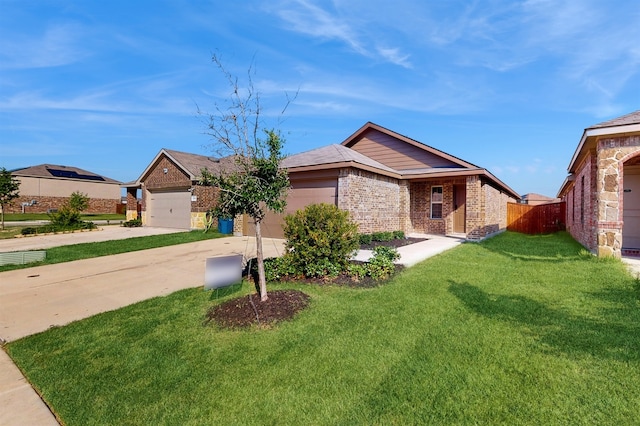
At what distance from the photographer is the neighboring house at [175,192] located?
60.8 ft

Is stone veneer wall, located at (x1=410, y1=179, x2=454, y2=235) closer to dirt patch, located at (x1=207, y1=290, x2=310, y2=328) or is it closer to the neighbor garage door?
dirt patch, located at (x1=207, y1=290, x2=310, y2=328)

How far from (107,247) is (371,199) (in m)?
10.6

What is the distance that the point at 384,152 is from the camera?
619 inches

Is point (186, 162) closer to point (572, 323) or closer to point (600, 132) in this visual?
point (600, 132)

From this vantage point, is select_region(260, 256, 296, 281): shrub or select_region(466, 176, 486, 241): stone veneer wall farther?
select_region(466, 176, 486, 241): stone veneer wall

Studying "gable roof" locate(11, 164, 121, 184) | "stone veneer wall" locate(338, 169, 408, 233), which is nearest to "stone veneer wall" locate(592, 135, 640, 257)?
"stone veneer wall" locate(338, 169, 408, 233)

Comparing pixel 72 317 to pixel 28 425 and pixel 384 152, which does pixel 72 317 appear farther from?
pixel 384 152

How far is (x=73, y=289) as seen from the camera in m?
6.36

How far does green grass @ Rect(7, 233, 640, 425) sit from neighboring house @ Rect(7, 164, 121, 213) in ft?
116

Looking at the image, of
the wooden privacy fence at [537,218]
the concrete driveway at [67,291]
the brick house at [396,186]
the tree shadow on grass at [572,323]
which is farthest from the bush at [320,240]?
Answer: the wooden privacy fence at [537,218]

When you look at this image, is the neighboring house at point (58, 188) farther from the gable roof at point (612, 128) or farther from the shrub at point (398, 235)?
the gable roof at point (612, 128)

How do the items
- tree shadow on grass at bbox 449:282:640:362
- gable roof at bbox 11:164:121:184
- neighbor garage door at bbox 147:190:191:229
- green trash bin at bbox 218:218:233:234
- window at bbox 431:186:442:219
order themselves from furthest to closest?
1. gable roof at bbox 11:164:121:184
2. neighbor garage door at bbox 147:190:191:229
3. green trash bin at bbox 218:218:233:234
4. window at bbox 431:186:442:219
5. tree shadow on grass at bbox 449:282:640:362

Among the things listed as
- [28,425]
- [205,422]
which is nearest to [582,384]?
[205,422]

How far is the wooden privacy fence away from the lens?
19.0m
